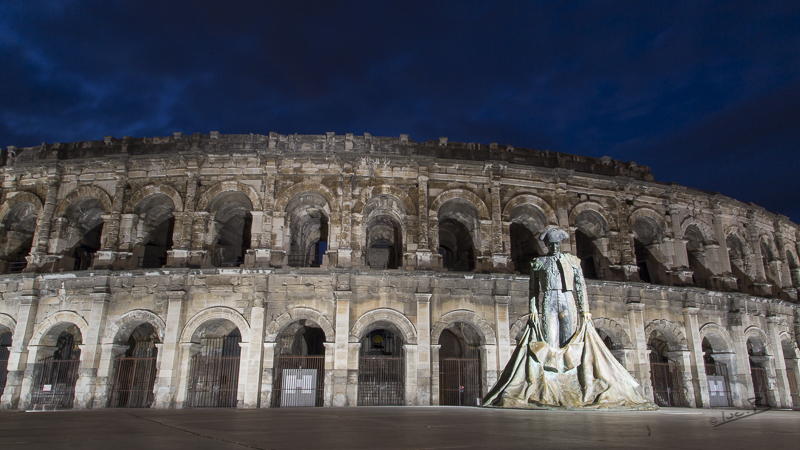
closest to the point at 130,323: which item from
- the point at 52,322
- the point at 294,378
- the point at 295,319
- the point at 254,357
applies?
the point at 52,322

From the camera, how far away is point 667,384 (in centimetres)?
1653

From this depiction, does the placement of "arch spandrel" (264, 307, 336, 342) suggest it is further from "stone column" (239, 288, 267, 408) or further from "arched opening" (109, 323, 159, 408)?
"arched opening" (109, 323, 159, 408)

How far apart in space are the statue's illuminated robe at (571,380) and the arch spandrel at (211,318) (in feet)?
29.9

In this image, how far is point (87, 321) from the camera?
47.4ft

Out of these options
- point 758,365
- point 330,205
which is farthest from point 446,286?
point 758,365

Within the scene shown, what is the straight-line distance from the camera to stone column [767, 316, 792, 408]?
18000 millimetres

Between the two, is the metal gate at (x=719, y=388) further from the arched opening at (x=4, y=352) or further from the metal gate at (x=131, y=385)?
the arched opening at (x=4, y=352)

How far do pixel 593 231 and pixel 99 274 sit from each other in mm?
16312

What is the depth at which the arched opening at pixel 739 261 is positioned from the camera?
19297mm

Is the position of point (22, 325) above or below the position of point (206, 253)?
below

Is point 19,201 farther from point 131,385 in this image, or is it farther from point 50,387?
point 131,385

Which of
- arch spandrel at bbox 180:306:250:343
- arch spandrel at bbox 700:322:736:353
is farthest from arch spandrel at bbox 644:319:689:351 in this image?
arch spandrel at bbox 180:306:250:343

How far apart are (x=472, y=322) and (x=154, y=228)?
1130 centimetres

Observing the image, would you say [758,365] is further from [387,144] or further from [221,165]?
[221,165]
